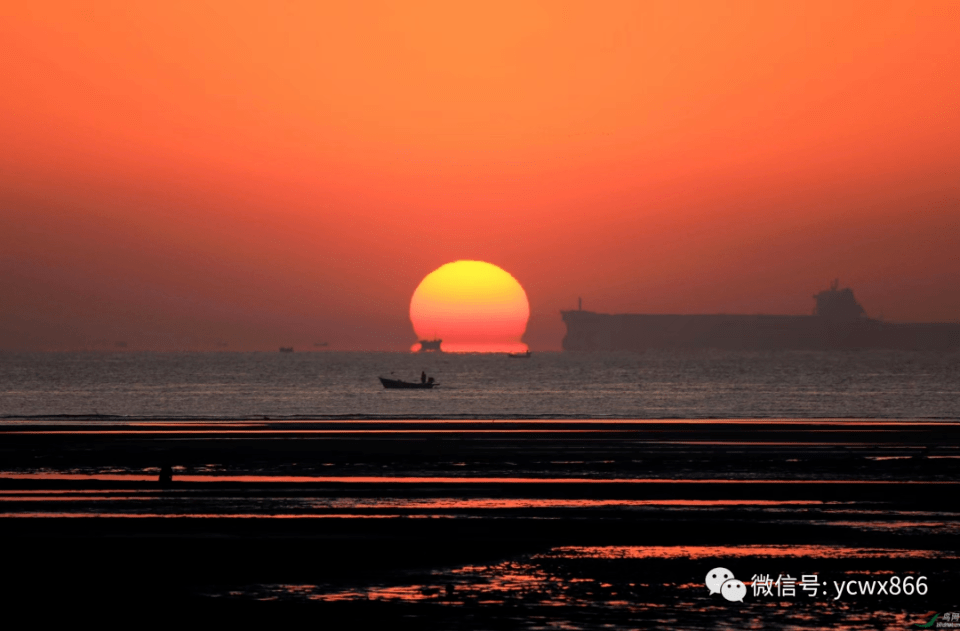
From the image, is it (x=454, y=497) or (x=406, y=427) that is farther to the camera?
(x=406, y=427)

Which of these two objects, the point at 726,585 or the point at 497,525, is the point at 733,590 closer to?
the point at 726,585

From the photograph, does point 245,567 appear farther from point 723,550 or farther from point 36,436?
point 36,436

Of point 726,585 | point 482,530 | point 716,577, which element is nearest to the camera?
point 726,585

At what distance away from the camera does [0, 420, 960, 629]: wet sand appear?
18453 millimetres

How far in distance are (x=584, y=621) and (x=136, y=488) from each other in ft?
64.5

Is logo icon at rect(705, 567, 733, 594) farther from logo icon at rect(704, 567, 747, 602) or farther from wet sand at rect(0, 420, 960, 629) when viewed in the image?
wet sand at rect(0, 420, 960, 629)

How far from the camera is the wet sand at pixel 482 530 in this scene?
1845 cm

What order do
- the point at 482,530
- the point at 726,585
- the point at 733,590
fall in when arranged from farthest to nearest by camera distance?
the point at 482,530 < the point at 726,585 < the point at 733,590

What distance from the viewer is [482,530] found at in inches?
1002

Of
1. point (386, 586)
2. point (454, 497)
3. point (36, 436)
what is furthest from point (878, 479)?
point (36, 436)

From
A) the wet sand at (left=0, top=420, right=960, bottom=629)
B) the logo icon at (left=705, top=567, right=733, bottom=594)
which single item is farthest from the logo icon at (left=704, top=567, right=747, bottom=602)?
the wet sand at (left=0, top=420, right=960, bottom=629)

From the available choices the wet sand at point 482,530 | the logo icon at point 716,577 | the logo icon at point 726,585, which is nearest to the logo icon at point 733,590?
the logo icon at point 726,585

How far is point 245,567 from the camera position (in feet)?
70.2

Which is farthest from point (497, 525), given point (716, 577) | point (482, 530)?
point (716, 577)
